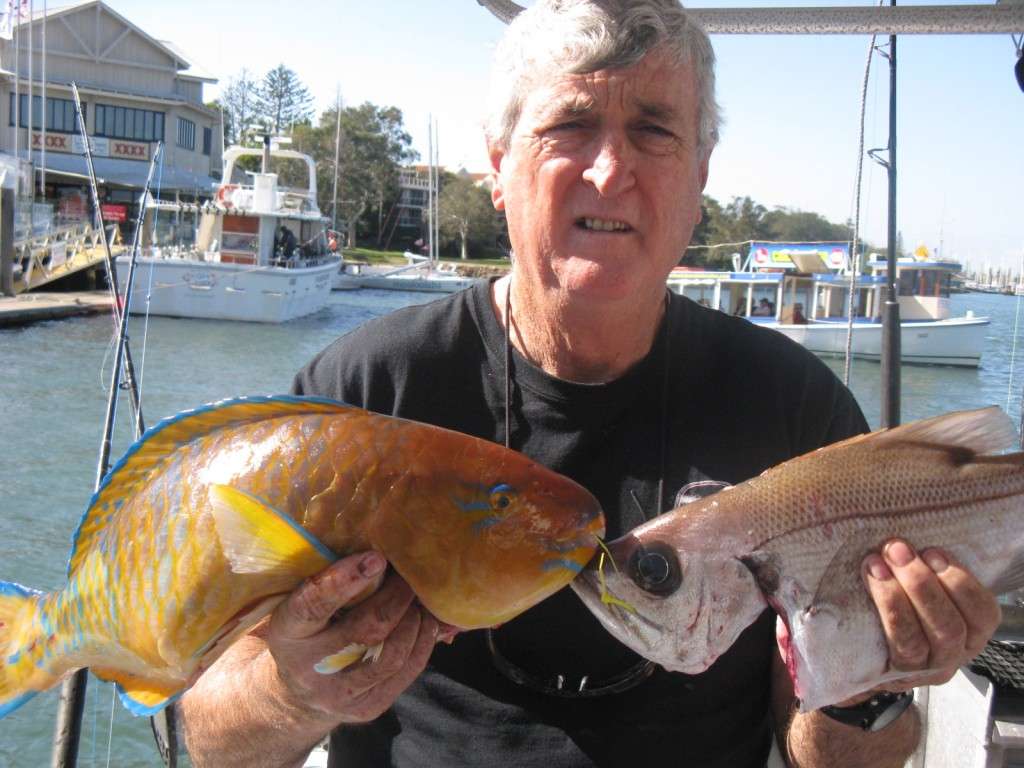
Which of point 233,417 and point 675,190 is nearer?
point 233,417

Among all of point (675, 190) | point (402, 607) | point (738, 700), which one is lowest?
point (738, 700)

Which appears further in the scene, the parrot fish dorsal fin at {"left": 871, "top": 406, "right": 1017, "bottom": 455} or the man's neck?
the man's neck

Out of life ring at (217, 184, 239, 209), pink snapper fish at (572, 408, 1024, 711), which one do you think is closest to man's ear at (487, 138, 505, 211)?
pink snapper fish at (572, 408, 1024, 711)

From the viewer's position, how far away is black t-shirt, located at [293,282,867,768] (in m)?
1.86

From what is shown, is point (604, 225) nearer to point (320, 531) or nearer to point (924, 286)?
point (320, 531)

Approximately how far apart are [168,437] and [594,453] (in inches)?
33.8

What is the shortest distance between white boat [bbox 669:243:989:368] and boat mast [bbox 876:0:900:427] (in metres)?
21.3

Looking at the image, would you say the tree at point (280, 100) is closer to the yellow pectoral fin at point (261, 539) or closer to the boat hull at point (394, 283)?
the boat hull at point (394, 283)

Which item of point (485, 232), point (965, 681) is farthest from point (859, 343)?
point (485, 232)

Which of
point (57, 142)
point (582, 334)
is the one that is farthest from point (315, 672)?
point (57, 142)

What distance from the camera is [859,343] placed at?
26.6m

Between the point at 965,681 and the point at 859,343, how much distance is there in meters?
25.5

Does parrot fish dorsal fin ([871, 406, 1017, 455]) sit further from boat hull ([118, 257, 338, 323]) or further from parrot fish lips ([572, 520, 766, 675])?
boat hull ([118, 257, 338, 323])

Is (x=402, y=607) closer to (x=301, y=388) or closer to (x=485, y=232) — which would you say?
(x=301, y=388)
